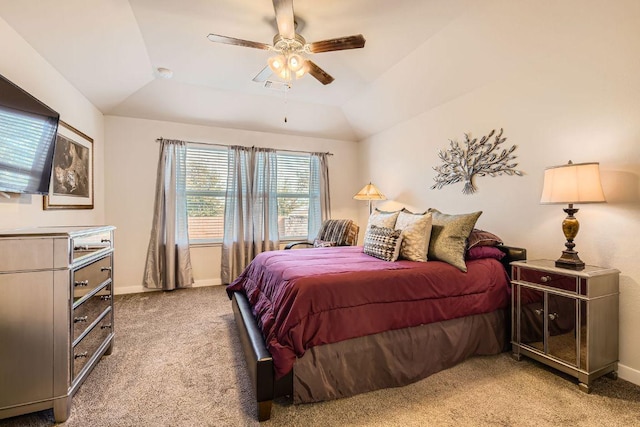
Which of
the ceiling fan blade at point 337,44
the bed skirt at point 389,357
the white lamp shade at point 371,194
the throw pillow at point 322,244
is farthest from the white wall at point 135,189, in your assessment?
the bed skirt at point 389,357

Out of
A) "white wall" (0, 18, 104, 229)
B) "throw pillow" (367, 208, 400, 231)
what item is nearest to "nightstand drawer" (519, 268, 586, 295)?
"throw pillow" (367, 208, 400, 231)

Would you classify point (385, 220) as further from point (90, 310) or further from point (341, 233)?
point (90, 310)

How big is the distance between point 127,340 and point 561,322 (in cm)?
346

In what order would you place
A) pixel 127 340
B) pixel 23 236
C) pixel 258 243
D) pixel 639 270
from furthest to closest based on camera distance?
pixel 258 243, pixel 127 340, pixel 639 270, pixel 23 236

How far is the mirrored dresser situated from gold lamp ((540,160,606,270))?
3.07 meters

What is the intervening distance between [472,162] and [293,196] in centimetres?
285

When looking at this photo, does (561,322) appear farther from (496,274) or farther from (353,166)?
(353,166)

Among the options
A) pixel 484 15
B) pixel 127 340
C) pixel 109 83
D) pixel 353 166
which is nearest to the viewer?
pixel 484 15

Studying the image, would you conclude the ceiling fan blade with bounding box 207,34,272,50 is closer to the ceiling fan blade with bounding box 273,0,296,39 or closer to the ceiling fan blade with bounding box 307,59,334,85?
the ceiling fan blade with bounding box 273,0,296,39

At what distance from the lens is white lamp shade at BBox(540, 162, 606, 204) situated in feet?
6.14

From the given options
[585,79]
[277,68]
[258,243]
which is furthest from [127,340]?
[585,79]

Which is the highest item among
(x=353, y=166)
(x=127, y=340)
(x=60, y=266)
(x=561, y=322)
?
(x=353, y=166)

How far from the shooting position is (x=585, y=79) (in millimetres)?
2186

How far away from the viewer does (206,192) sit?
4.48 metres
